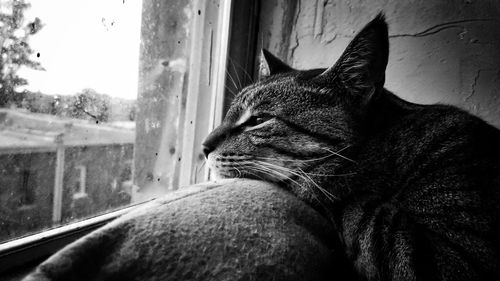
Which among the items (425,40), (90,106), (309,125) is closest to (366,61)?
(309,125)

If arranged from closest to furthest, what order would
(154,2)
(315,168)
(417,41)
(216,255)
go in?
(216,255)
(315,168)
(154,2)
(417,41)

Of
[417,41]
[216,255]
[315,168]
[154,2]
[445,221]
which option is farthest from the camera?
[417,41]

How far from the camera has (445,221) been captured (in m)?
0.57

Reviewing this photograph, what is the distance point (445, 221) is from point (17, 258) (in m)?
0.84

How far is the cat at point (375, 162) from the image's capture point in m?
0.55

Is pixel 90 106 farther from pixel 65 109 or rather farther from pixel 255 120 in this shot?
pixel 255 120

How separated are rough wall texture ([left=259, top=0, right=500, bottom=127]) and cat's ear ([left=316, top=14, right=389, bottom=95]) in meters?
0.50

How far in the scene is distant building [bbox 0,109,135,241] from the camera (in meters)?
0.65

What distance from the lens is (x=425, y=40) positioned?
1.15 meters

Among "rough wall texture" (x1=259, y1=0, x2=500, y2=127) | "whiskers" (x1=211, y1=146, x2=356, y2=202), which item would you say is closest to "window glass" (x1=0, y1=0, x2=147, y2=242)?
"whiskers" (x1=211, y1=146, x2=356, y2=202)

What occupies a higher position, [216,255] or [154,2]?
[154,2]

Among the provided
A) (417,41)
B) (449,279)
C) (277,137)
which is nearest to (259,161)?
(277,137)

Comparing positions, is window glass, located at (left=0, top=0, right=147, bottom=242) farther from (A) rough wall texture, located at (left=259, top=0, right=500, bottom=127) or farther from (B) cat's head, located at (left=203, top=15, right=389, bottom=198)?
(A) rough wall texture, located at (left=259, top=0, right=500, bottom=127)

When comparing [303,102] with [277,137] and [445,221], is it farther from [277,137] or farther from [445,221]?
[445,221]
